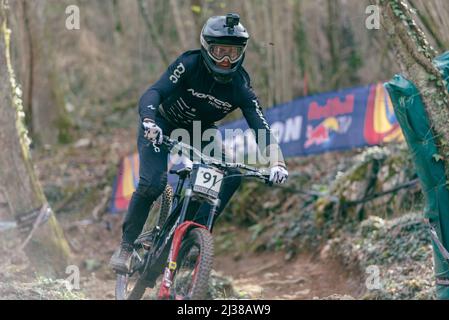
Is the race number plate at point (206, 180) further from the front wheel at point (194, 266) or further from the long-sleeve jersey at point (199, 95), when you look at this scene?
the long-sleeve jersey at point (199, 95)

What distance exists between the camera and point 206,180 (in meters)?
5.76

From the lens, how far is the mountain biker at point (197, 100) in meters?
5.99

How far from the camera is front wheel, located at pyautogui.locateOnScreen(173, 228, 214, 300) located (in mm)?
5379

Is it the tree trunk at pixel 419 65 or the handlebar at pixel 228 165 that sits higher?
the tree trunk at pixel 419 65

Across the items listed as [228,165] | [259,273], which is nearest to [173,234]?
[228,165]

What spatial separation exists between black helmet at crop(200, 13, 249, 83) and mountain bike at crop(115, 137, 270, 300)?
0.71m

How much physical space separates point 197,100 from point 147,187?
0.84 m
